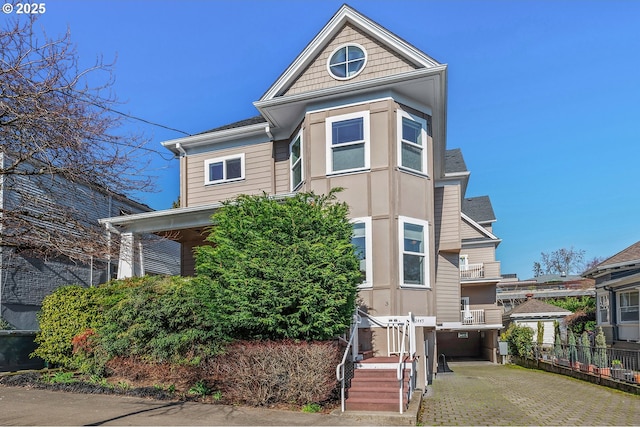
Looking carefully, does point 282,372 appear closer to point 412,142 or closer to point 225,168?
point 412,142

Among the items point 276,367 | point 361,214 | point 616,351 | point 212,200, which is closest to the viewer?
point 276,367

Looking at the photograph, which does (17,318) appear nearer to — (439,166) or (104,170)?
(104,170)

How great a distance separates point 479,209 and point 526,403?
79.6 ft

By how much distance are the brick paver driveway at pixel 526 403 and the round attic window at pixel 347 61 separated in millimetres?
8384

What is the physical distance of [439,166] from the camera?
16578mm

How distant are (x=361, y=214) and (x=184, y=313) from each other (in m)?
4.81

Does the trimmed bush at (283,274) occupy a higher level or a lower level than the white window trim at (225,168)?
lower

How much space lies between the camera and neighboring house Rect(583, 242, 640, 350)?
2080 centimetres

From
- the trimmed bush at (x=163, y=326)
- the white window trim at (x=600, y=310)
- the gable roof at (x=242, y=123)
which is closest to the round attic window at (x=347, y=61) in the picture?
the gable roof at (x=242, y=123)

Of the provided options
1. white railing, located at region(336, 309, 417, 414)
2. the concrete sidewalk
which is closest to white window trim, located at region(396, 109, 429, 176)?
white railing, located at region(336, 309, 417, 414)

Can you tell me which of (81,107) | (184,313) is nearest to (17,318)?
(184,313)

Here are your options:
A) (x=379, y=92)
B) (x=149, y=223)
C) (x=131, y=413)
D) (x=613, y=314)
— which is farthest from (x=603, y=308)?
(x=131, y=413)

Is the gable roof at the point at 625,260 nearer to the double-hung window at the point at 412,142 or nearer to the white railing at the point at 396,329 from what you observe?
the double-hung window at the point at 412,142

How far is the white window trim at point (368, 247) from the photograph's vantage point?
38.6ft
